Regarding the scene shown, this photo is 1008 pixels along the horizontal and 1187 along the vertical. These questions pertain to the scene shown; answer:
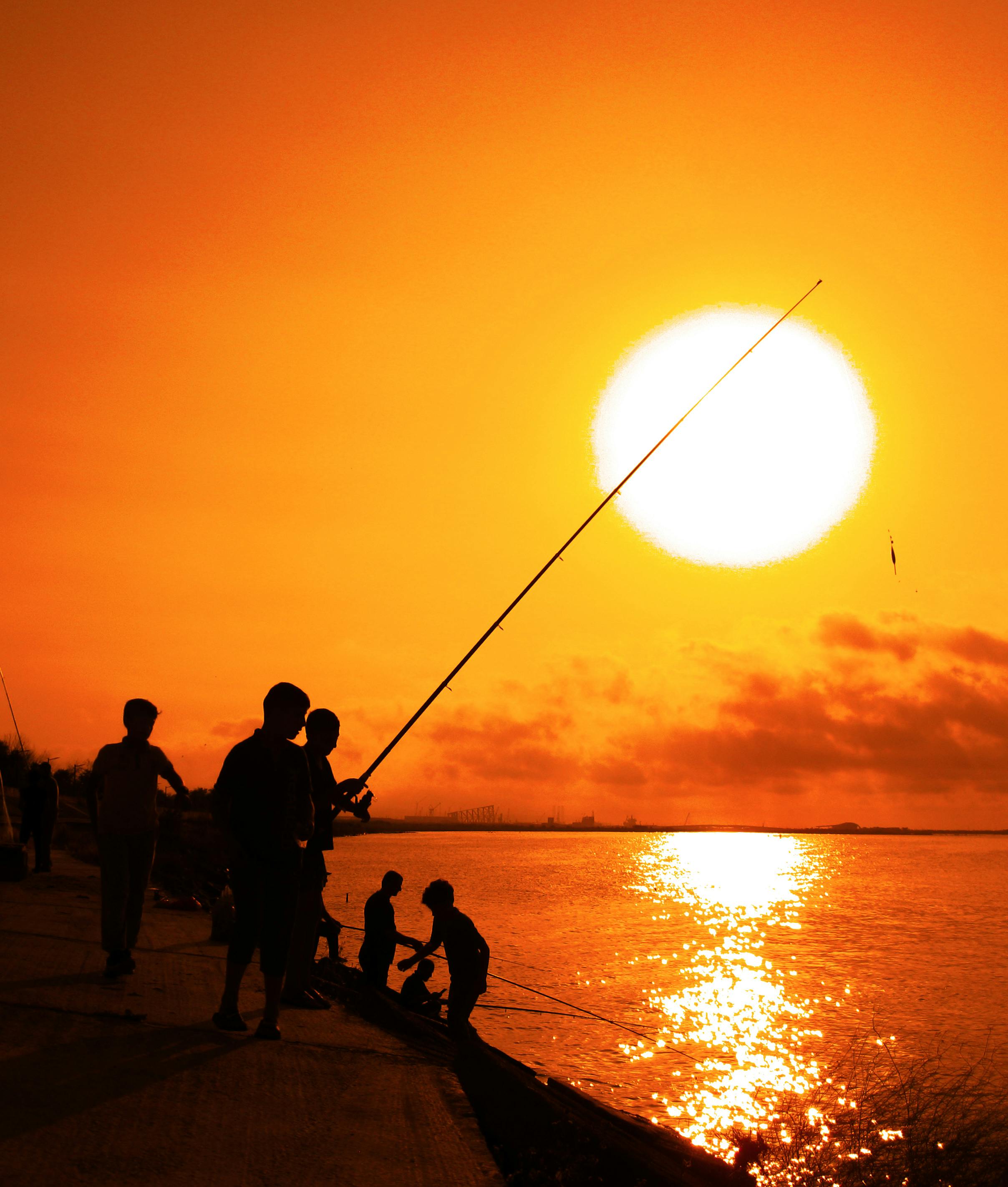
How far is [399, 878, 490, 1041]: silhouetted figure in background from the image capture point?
802 cm

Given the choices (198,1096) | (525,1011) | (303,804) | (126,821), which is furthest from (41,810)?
(198,1096)

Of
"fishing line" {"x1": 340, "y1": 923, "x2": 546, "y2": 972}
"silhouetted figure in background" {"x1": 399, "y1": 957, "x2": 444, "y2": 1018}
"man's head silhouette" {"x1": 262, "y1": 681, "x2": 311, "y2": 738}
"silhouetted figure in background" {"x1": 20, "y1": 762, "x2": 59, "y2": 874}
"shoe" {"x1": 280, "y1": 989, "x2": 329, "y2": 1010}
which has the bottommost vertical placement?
"fishing line" {"x1": 340, "y1": 923, "x2": 546, "y2": 972}

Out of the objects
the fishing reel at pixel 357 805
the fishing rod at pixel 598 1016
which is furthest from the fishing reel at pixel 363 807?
the fishing rod at pixel 598 1016

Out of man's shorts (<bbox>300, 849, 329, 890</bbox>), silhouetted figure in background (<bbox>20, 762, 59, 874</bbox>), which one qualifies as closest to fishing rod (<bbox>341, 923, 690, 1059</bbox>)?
silhouetted figure in background (<bbox>20, 762, 59, 874</bbox>)

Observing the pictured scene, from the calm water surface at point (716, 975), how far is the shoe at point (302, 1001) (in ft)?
16.0

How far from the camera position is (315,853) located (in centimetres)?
628

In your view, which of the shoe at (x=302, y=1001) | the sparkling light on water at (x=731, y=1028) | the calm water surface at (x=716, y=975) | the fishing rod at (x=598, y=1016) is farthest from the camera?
the fishing rod at (x=598, y=1016)

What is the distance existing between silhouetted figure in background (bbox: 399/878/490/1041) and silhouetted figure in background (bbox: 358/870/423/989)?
31 centimetres

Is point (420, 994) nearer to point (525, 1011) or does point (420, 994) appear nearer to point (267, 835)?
point (267, 835)

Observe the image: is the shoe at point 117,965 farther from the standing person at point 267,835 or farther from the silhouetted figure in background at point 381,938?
the silhouetted figure in background at point 381,938

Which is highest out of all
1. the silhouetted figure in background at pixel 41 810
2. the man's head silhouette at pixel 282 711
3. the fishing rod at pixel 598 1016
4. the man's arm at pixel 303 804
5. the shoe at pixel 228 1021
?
the man's head silhouette at pixel 282 711

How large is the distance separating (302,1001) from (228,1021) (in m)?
1.58

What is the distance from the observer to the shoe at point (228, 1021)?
5262 mm

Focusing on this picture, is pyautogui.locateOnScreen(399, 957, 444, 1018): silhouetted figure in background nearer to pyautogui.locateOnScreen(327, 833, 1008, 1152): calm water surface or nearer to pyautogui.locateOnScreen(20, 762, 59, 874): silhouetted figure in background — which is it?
pyautogui.locateOnScreen(327, 833, 1008, 1152): calm water surface
